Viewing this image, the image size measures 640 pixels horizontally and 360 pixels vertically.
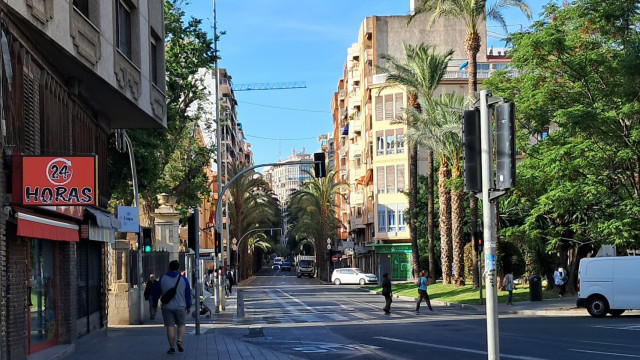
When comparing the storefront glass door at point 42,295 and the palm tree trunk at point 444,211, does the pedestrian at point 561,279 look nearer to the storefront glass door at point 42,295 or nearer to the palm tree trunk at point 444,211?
the palm tree trunk at point 444,211

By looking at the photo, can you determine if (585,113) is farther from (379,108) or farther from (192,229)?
(379,108)

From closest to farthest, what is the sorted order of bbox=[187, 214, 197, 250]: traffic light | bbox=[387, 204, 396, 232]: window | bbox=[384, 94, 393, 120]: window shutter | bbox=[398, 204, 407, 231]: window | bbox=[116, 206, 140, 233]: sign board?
bbox=[187, 214, 197, 250]: traffic light, bbox=[116, 206, 140, 233]: sign board, bbox=[384, 94, 393, 120]: window shutter, bbox=[398, 204, 407, 231]: window, bbox=[387, 204, 396, 232]: window

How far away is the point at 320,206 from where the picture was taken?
8344 cm

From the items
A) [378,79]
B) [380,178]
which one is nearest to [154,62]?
[380,178]

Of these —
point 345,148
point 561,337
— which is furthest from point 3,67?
point 345,148

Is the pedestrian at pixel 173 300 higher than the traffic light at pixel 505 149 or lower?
lower

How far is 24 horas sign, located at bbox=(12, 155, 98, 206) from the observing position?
13.4 meters

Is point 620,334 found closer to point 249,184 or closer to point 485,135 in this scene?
point 485,135

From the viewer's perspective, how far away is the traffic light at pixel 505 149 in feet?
27.4

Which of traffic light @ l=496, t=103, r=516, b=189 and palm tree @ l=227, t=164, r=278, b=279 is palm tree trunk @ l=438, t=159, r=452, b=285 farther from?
traffic light @ l=496, t=103, r=516, b=189

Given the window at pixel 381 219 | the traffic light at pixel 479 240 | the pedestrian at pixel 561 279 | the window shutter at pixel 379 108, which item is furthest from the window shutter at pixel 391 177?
the traffic light at pixel 479 240

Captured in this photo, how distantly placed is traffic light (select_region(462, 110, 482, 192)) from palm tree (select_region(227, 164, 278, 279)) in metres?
68.4

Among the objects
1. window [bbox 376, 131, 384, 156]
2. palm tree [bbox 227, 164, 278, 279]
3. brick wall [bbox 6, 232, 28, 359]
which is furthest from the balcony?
brick wall [bbox 6, 232, 28, 359]

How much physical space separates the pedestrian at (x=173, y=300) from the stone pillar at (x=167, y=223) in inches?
908
